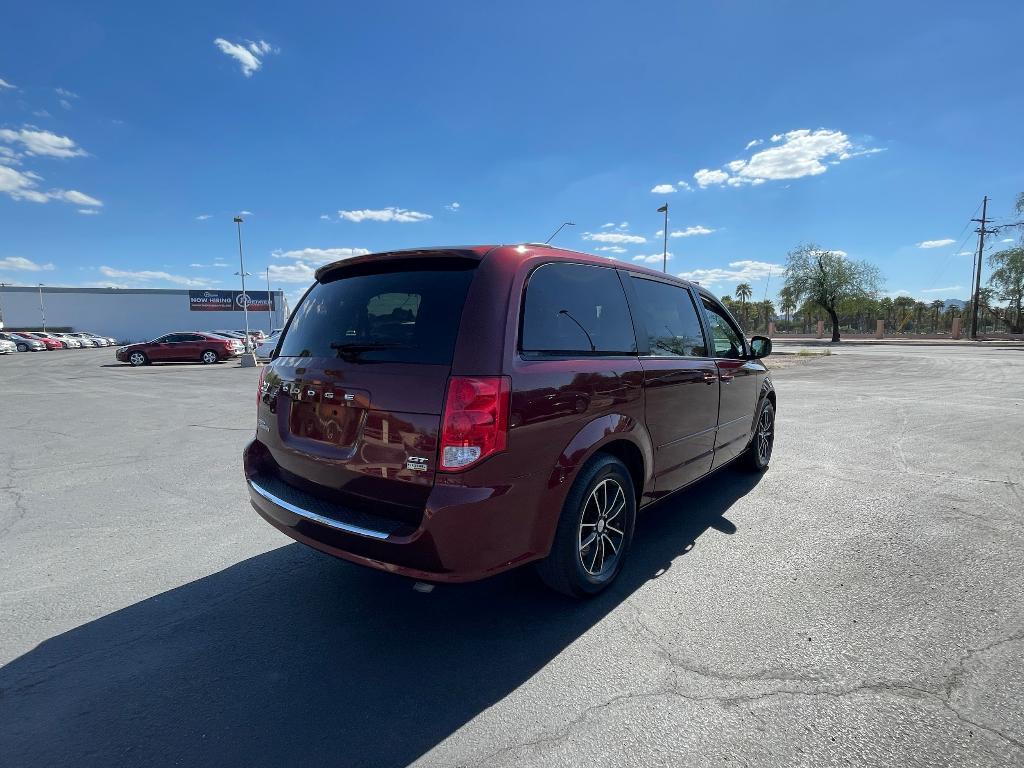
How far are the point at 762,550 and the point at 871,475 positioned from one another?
2524 millimetres

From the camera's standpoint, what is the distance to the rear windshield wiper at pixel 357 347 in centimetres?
260

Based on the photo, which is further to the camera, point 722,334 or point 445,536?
point 722,334

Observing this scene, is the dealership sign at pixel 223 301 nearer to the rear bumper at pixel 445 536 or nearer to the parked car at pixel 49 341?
the parked car at pixel 49 341

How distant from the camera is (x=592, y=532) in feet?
9.96

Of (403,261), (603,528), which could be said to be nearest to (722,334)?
(603,528)

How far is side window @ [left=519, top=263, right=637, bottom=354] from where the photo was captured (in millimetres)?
2728

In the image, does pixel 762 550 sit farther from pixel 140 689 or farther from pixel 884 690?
pixel 140 689

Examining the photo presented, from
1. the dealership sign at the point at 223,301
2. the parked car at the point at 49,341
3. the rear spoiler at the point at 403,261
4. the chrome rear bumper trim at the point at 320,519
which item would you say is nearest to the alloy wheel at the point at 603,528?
the chrome rear bumper trim at the point at 320,519

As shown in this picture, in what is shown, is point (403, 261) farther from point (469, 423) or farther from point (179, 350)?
point (179, 350)

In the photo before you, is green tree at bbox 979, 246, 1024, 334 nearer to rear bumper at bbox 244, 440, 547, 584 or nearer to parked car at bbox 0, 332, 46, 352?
rear bumper at bbox 244, 440, 547, 584

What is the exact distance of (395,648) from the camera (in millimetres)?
2590

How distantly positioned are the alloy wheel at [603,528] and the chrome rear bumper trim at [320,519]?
1089 millimetres

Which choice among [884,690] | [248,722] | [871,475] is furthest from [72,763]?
[871,475]

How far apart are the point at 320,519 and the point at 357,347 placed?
86 centimetres
